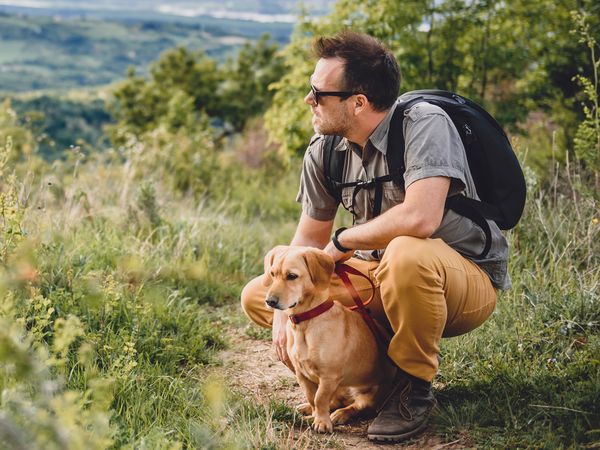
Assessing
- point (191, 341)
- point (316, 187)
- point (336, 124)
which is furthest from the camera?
point (191, 341)

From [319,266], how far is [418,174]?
62cm

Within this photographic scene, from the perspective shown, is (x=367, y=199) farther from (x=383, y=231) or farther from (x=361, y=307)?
(x=361, y=307)

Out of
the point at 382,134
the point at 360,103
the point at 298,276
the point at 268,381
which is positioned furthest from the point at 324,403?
the point at 360,103

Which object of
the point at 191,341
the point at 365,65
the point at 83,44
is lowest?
the point at 83,44

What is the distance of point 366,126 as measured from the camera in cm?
326

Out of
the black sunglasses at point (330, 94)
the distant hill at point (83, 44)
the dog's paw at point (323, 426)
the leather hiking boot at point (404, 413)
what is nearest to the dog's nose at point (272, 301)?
the dog's paw at point (323, 426)

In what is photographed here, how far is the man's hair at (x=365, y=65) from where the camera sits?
3.19m

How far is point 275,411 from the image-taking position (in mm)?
3232

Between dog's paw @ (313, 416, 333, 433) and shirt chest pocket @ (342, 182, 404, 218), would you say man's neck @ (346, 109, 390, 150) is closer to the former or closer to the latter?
shirt chest pocket @ (342, 182, 404, 218)

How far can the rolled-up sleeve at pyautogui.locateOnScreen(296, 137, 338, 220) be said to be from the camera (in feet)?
11.6

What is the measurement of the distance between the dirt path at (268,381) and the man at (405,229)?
9cm

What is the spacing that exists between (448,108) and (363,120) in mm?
427

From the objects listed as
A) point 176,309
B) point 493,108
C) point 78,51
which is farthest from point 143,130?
point 78,51

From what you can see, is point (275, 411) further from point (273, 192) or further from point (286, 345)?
point (273, 192)
